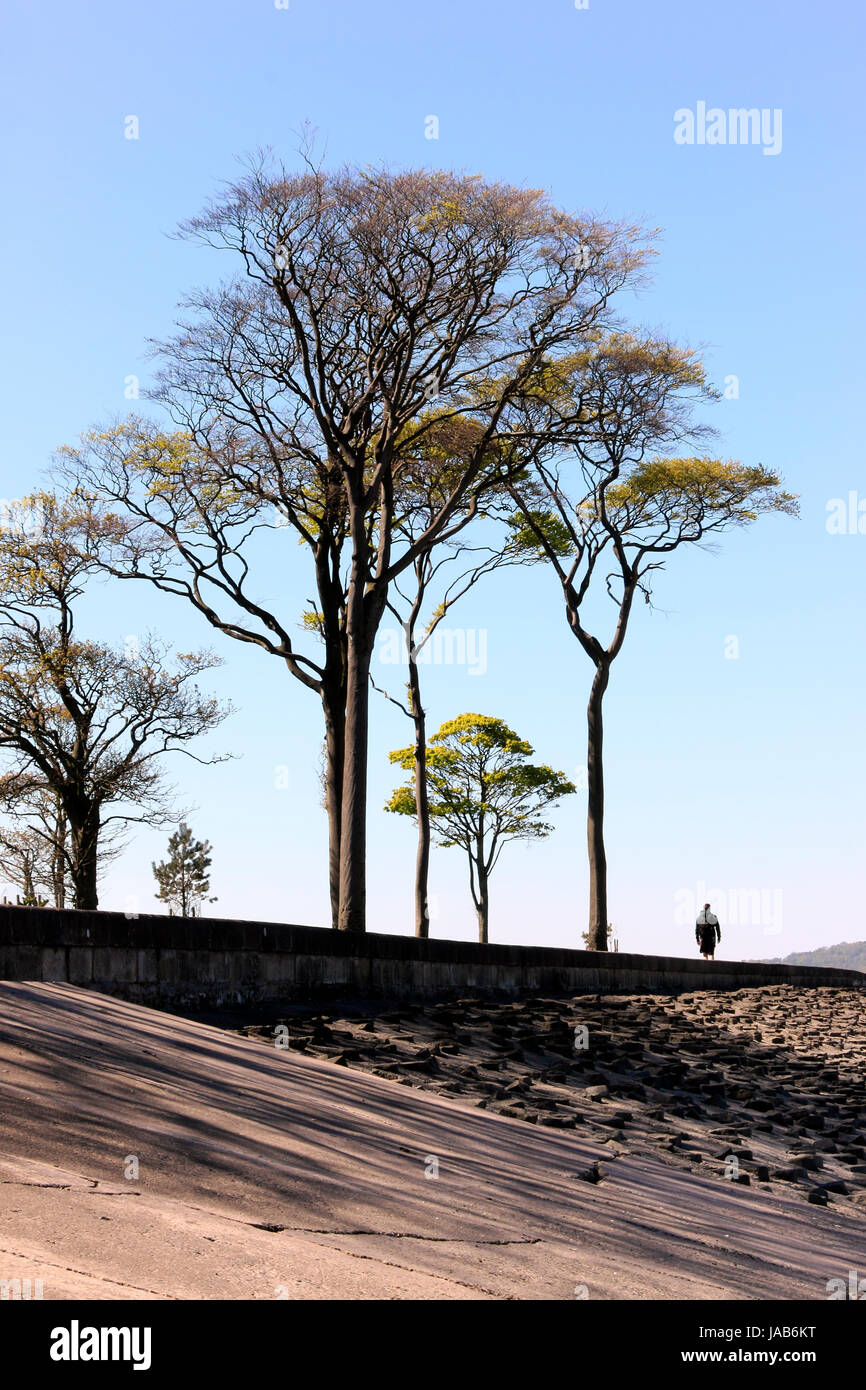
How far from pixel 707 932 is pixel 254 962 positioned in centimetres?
1755

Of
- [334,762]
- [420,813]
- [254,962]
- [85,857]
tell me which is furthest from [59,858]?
[254,962]

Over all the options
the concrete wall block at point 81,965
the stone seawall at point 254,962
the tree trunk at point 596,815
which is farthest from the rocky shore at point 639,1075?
the tree trunk at point 596,815

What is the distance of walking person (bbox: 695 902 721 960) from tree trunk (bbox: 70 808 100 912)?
13725 mm

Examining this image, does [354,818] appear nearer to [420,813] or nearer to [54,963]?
[54,963]

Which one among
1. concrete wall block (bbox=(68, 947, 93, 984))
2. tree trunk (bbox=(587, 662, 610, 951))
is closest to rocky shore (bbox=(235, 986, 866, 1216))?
concrete wall block (bbox=(68, 947, 93, 984))

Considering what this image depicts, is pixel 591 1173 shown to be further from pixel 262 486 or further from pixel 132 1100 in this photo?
pixel 262 486

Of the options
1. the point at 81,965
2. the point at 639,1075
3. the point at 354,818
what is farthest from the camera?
the point at 354,818

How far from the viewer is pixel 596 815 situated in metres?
26.2

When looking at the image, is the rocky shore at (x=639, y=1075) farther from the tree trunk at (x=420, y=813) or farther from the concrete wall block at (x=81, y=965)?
the tree trunk at (x=420, y=813)

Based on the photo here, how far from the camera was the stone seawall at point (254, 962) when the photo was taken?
12016mm

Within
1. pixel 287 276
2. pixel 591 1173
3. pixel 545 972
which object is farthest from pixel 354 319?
pixel 591 1173

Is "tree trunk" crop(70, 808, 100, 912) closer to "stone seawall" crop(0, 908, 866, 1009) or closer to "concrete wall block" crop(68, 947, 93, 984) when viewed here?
"stone seawall" crop(0, 908, 866, 1009)

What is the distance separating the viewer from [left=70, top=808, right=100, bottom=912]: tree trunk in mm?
25344

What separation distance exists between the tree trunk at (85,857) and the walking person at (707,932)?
A: 13.7 m
